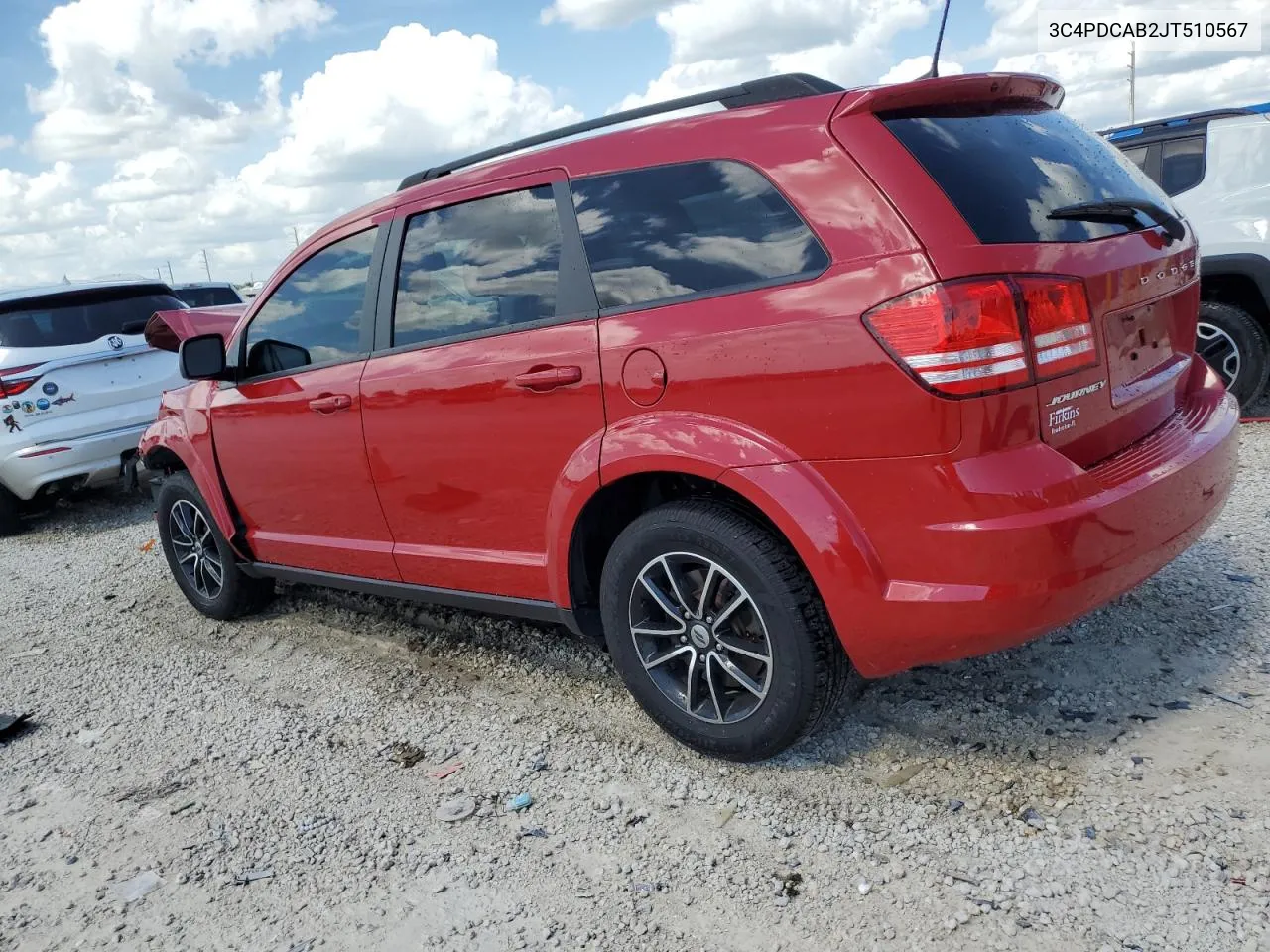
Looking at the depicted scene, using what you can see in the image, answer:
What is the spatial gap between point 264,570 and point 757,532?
109 inches

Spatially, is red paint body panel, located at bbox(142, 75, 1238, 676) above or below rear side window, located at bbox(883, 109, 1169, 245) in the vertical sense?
below

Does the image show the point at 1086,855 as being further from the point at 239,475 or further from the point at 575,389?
the point at 239,475

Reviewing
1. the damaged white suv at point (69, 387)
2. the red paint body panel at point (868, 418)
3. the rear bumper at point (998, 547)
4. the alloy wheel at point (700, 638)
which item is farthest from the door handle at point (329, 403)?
the damaged white suv at point (69, 387)

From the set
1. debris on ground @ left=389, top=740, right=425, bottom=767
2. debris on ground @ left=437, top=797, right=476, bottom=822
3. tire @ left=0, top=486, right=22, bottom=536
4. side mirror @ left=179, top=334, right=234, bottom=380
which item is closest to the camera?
debris on ground @ left=437, top=797, right=476, bottom=822

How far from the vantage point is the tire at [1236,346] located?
5816mm

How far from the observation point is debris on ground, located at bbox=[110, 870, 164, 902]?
266 centimetres

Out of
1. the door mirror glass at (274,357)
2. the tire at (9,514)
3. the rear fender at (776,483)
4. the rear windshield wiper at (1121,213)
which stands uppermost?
the rear windshield wiper at (1121,213)

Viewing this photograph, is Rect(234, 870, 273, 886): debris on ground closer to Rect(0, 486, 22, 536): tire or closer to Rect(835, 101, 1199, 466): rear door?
Rect(835, 101, 1199, 466): rear door

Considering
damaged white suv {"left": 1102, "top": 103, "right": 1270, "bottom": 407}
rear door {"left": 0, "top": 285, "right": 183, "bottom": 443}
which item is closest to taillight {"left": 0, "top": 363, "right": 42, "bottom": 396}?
rear door {"left": 0, "top": 285, "right": 183, "bottom": 443}

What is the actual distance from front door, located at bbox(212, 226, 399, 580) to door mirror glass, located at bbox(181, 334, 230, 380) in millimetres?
119

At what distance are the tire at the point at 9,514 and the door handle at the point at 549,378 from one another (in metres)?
6.18

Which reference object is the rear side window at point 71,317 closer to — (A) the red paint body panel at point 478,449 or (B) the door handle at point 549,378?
(A) the red paint body panel at point 478,449

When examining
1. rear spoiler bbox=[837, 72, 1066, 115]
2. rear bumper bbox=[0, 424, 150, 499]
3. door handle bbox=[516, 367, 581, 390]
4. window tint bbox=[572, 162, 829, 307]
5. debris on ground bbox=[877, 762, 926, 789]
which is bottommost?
debris on ground bbox=[877, 762, 926, 789]

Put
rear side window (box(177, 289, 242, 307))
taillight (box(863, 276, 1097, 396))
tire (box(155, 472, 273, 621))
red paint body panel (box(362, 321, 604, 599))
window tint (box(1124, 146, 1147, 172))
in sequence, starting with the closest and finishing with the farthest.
Result: 1. taillight (box(863, 276, 1097, 396))
2. red paint body panel (box(362, 321, 604, 599))
3. tire (box(155, 472, 273, 621))
4. window tint (box(1124, 146, 1147, 172))
5. rear side window (box(177, 289, 242, 307))
